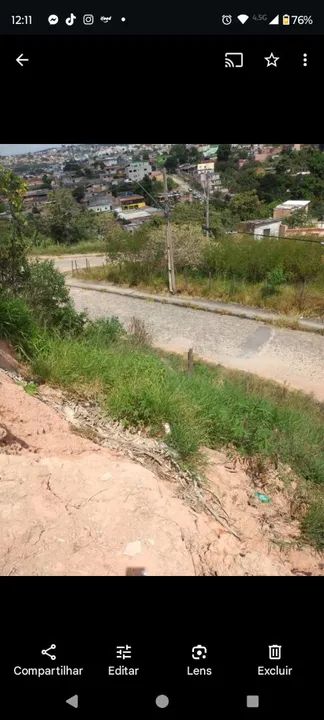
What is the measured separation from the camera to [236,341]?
411 inches

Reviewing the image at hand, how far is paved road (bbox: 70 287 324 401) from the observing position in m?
8.79

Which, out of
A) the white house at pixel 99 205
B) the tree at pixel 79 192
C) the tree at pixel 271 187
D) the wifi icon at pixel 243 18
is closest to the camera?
the wifi icon at pixel 243 18

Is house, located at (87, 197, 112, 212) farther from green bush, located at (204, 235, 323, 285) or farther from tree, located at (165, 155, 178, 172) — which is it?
tree, located at (165, 155, 178, 172)

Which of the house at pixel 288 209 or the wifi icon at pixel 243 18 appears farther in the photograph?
the house at pixel 288 209

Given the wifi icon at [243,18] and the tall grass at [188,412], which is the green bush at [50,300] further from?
the wifi icon at [243,18]

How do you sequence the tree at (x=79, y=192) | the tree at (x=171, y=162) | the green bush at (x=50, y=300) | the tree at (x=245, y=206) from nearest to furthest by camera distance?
the green bush at (x=50, y=300) → the tree at (x=171, y=162) → the tree at (x=245, y=206) → the tree at (x=79, y=192)

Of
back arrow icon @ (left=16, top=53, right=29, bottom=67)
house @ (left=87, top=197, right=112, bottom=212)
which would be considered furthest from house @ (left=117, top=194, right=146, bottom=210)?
back arrow icon @ (left=16, top=53, right=29, bottom=67)

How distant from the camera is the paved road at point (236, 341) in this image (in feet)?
28.8

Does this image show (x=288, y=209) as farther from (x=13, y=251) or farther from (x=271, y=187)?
(x=13, y=251)

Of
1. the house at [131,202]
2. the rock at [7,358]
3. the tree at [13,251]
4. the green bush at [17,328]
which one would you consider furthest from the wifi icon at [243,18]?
the house at [131,202]

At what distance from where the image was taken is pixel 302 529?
3.24 metres
